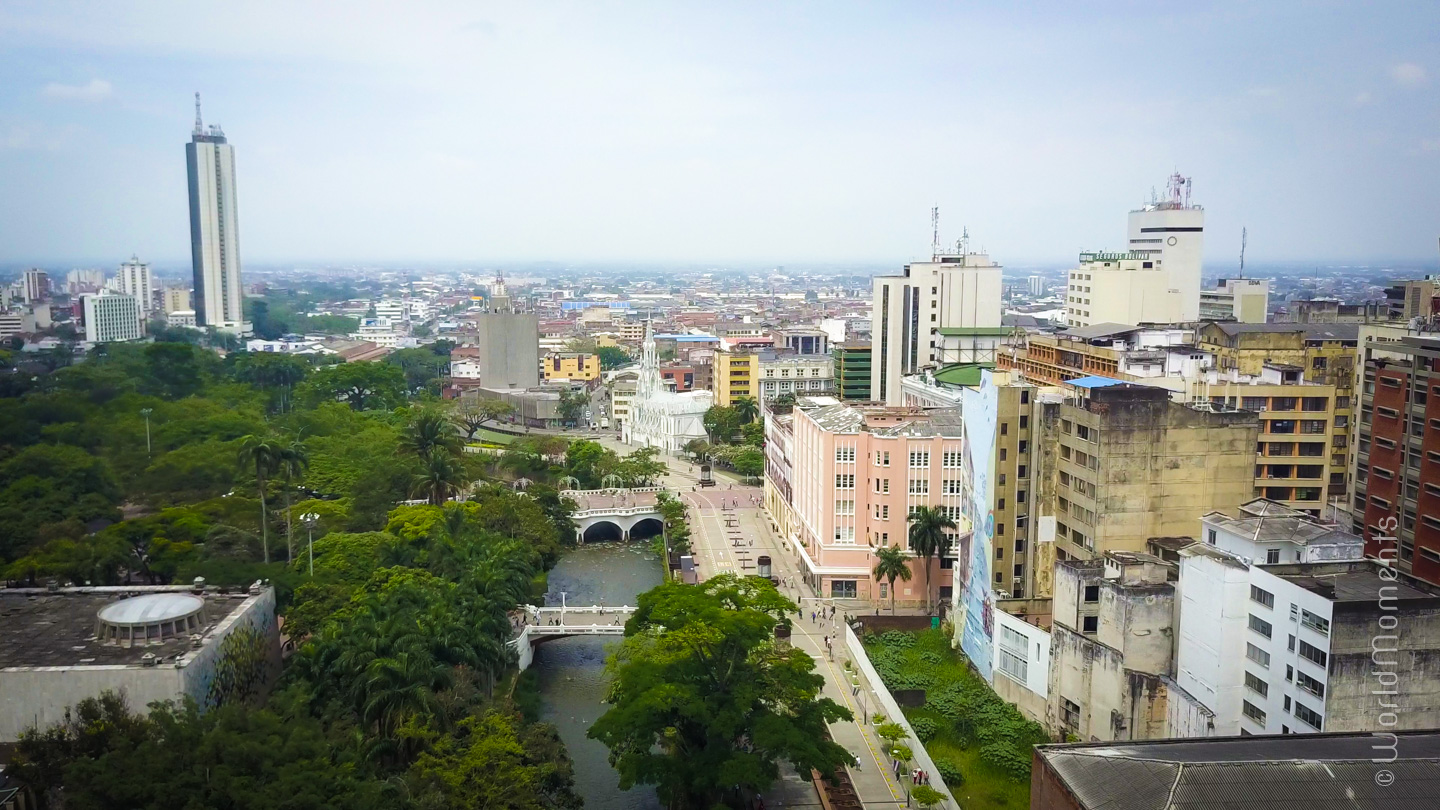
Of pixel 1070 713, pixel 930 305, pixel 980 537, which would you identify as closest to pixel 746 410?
pixel 930 305

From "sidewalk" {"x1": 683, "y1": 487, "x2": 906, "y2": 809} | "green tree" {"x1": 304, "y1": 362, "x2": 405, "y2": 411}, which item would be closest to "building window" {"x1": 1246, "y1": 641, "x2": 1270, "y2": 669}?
"sidewalk" {"x1": 683, "y1": 487, "x2": 906, "y2": 809}

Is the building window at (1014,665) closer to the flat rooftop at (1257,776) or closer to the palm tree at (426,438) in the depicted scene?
the flat rooftop at (1257,776)

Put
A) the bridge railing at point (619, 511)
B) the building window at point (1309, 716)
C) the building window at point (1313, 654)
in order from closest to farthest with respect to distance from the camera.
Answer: the building window at point (1313, 654) → the building window at point (1309, 716) → the bridge railing at point (619, 511)

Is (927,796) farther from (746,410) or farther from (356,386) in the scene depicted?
(356,386)

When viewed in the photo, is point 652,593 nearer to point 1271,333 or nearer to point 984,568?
point 984,568

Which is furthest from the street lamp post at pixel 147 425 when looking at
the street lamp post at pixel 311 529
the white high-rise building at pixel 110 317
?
the white high-rise building at pixel 110 317

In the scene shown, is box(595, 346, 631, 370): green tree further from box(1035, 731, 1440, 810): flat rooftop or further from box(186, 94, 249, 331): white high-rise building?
box(1035, 731, 1440, 810): flat rooftop
